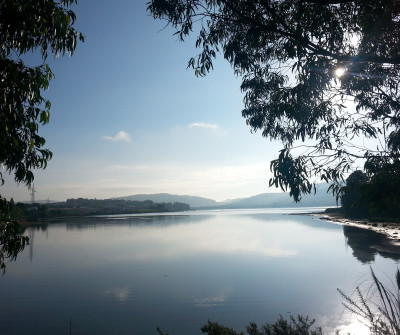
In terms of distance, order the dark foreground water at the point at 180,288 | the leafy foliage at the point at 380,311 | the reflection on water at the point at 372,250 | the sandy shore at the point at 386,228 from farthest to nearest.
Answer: the sandy shore at the point at 386,228 < the reflection on water at the point at 372,250 < the dark foreground water at the point at 180,288 < the leafy foliage at the point at 380,311

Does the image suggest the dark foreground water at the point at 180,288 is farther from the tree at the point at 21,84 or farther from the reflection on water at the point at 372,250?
the tree at the point at 21,84

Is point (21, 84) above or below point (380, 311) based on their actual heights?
above

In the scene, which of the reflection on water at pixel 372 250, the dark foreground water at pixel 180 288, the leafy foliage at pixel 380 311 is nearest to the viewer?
the leafy foliage at pixel 380 311

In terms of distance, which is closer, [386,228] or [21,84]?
[21,84]

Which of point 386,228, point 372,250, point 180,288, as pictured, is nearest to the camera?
point 180,288

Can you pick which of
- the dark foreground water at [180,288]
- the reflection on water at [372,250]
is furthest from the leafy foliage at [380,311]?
the reflection on water at [372,250]

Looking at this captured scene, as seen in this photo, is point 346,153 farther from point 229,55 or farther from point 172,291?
point 172,291

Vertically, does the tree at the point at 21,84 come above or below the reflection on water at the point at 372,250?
above

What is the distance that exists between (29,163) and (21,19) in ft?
7.40

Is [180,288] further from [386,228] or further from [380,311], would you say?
[386,228]

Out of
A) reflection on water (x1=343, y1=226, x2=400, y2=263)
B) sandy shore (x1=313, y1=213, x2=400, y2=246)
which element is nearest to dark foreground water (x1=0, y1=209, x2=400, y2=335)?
reflection on water (x1=343, y1=226, x2=400, y2=263)

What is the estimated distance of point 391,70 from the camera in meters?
7.93

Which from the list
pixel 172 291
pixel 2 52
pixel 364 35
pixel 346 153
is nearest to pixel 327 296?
pixel 172 291

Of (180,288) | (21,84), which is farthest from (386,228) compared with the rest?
(21,84)
